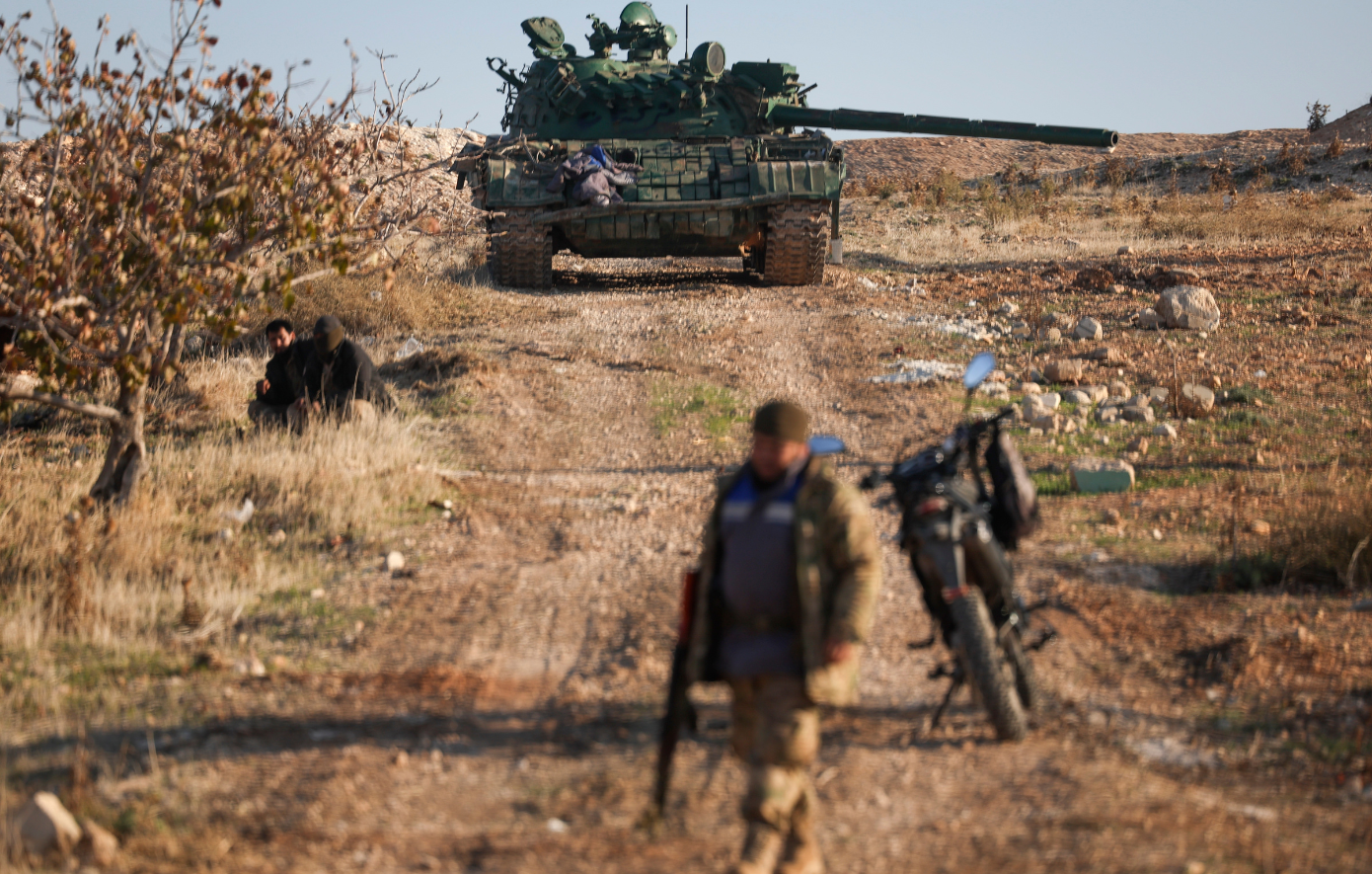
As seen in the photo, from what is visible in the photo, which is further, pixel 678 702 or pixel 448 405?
pixel 448 405

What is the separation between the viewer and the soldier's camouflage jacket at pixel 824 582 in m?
A: 2.93

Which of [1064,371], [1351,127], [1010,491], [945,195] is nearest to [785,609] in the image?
[1010,491]

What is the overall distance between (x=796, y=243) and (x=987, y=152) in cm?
4552

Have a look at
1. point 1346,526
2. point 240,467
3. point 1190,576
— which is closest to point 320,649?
point 240,467

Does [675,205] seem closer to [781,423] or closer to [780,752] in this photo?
[781,423]

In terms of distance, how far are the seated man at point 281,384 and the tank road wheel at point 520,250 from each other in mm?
5638

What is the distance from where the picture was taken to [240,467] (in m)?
7.00

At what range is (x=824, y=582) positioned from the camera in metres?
3.09

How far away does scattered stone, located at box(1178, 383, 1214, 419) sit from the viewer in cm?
858

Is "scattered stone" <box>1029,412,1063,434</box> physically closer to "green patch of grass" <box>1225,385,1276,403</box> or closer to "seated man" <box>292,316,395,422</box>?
"green patch of grass" <box>1225,385,1276,403</box>

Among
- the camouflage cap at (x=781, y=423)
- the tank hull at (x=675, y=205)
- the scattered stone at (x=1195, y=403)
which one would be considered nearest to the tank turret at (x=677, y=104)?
the tank hull at (x=675, y=205)

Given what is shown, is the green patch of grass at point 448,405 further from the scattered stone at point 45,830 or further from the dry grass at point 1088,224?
the dry grass at point 1088,224

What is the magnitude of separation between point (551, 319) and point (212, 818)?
29.9 feet

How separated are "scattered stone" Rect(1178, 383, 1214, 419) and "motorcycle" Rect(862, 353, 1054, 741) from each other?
5241 mm
